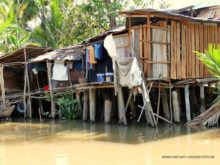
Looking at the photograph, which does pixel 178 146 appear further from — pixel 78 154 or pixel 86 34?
pixel 86 34

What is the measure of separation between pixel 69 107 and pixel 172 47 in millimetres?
5232

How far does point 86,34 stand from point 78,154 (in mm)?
14181

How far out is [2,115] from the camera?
1752cm

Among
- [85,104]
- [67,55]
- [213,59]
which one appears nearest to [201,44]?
[213,59]

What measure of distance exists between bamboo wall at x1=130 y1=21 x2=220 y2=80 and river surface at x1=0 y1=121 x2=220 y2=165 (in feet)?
6.40

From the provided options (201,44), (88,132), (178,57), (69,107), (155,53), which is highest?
(201,44)

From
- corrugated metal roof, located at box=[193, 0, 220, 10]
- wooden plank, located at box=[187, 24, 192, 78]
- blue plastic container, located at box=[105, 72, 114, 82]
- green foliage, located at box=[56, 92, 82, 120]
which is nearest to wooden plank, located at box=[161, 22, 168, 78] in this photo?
wooden plank, located at box=[187, 24, 192, 78]

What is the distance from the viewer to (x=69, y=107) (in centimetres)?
1647

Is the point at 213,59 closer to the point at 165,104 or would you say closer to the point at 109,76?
the point at 165,104

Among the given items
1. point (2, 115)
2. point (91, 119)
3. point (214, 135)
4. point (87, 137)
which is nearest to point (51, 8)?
point (2, 115)

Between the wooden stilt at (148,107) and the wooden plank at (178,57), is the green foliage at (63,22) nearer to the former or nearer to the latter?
the wooden plank at (178,57)

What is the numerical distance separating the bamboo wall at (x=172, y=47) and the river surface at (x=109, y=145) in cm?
195

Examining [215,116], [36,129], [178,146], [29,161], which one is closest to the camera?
[29,161]


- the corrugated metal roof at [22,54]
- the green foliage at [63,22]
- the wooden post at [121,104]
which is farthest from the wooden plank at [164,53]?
the green foliage at [63,22]
